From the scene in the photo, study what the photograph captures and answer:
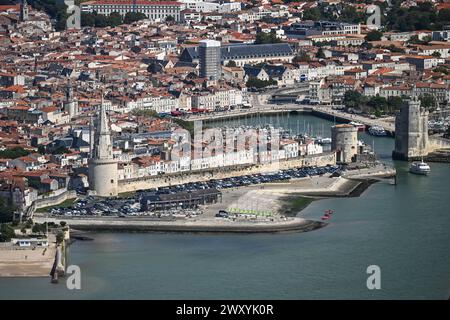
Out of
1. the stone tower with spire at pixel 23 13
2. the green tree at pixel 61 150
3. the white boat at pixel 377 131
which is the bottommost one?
the white boat at pixel 377 131

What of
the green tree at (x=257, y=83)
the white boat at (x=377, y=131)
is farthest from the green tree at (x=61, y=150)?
the green tree at (x=257, y=83)

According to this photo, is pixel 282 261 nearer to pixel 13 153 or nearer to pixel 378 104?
pixel 13 153

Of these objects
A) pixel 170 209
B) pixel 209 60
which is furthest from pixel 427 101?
pixel 170 209

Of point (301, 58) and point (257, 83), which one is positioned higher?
point (301, 58)

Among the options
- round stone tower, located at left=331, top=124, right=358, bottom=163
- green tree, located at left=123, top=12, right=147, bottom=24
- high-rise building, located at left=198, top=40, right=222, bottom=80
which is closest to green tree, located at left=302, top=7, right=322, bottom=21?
green tree, located at left=123, top=12, right=147, bottom=24

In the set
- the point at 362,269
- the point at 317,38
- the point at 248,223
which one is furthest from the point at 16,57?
the point at 362,269

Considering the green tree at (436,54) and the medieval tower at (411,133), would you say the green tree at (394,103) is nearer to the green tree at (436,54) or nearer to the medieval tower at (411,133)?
the medieval tower at (411,133)
